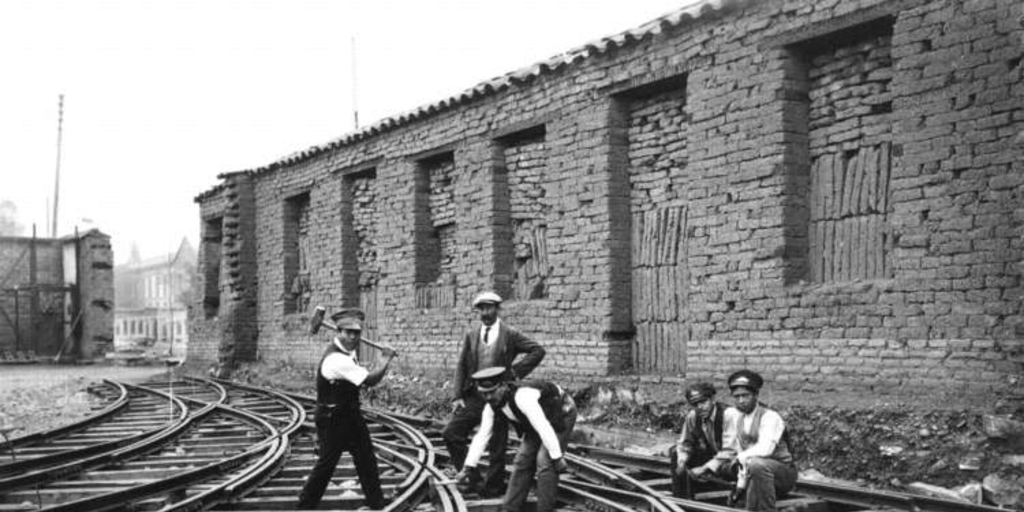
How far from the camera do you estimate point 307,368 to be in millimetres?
20141

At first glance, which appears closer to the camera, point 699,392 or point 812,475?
point 699,392

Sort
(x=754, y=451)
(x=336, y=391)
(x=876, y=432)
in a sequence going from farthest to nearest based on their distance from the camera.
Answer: (x=876, y=432) < (x=336, y=391) < (x=754, y=451)

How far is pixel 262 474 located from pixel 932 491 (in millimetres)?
5393

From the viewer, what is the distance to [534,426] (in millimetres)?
7203

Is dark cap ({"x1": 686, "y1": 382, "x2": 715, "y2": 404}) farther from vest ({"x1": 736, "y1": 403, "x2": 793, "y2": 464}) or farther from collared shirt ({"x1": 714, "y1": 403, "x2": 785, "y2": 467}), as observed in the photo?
vest ({"x1": 736, "y1": 403, "x2": 793, "y2": 464})

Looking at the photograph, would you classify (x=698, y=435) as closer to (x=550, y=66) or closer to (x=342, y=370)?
(x=342, y=370)

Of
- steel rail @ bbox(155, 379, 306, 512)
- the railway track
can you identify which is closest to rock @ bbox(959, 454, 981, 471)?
the railway track

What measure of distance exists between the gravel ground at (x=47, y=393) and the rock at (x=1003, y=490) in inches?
421

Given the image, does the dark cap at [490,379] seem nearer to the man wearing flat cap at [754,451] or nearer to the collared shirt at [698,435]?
the collared shirt at [698,435]

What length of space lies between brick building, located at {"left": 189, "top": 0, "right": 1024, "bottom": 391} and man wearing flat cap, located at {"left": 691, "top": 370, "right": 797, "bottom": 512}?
2.42m

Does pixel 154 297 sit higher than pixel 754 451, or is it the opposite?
pixel 154 297

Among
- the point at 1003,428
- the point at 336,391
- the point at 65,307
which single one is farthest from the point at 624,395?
the point at 65,307

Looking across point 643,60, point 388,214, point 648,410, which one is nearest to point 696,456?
point 648,410

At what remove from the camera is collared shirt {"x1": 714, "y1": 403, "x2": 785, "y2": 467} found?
693 centimetres
